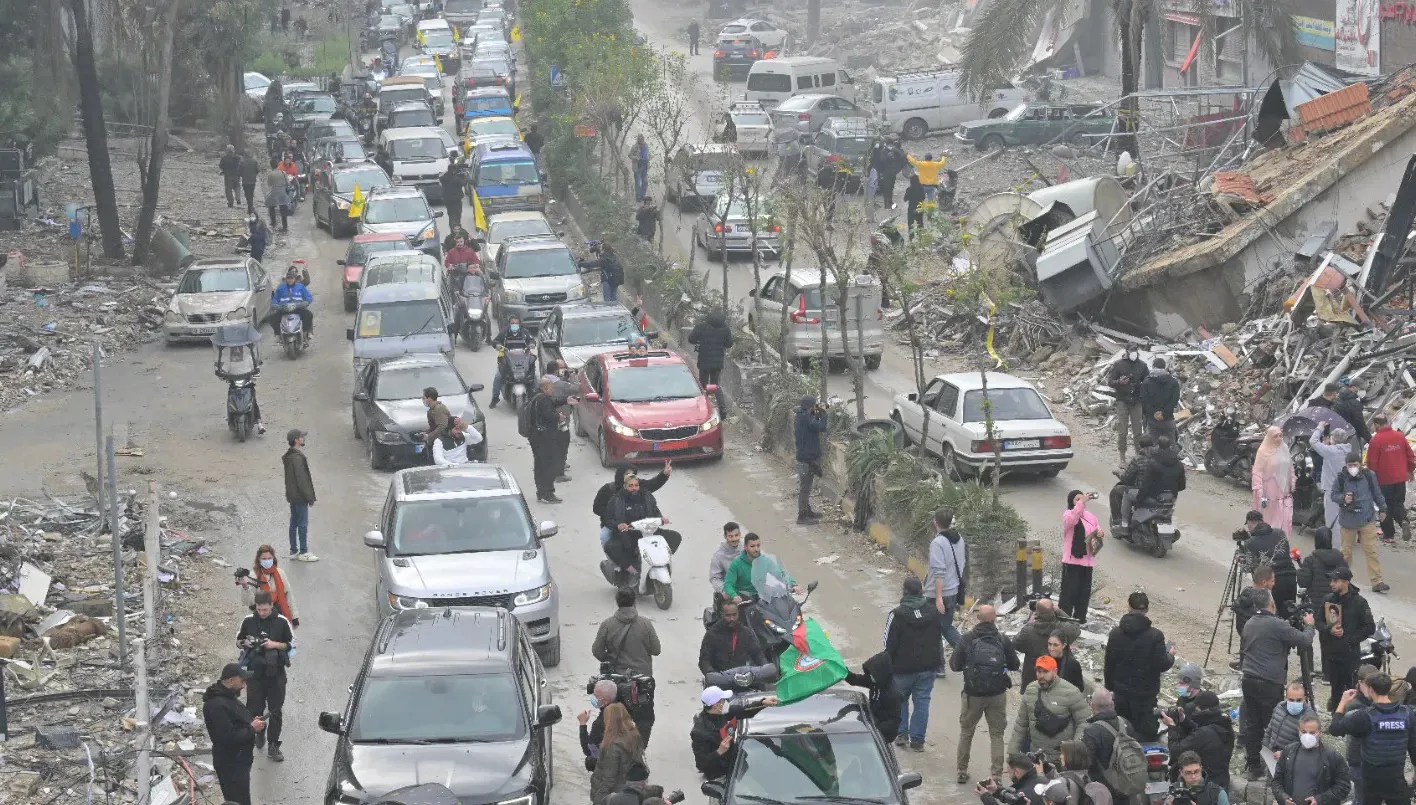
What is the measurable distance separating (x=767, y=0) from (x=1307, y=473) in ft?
244

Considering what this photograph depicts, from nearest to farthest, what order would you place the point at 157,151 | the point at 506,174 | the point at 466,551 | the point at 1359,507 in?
the point at 466,551 < the point at 1359,507 < the point at 157,151 < the point at 506,174

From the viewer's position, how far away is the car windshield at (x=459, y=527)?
16.4 metres

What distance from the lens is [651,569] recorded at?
694 inches

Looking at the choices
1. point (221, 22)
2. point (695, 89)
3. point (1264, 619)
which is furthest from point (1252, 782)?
point (695, 89)

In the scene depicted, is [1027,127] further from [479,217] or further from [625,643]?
[625,643]

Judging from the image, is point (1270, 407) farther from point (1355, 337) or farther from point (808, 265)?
point (808, 265)

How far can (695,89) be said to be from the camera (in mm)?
64562

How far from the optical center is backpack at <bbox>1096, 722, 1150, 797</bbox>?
35.5 feet

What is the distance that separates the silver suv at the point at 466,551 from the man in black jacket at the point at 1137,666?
529 centimetres

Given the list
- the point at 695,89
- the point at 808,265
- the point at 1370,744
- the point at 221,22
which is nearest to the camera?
the point at 1370,744

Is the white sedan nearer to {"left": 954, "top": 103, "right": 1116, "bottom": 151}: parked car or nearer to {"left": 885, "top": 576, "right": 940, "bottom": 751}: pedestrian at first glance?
{"left": 885, "top": 576, "right": 940, "bottom": 751}: pedestrian

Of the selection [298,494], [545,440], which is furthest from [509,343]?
[298,494]

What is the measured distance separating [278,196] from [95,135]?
6.94 m

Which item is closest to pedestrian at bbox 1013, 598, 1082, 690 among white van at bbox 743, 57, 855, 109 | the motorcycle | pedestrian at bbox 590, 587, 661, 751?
pedestrian at bbox 590, 587, 661, 751
